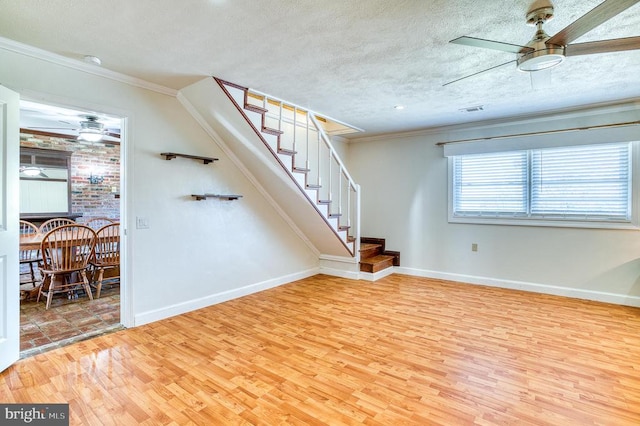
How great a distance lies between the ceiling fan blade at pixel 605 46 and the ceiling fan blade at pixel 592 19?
0.07 metres

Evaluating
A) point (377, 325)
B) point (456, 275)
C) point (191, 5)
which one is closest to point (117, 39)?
point (191, 5)

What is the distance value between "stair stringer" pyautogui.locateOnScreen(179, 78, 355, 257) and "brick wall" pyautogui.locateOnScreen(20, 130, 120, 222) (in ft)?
13.9

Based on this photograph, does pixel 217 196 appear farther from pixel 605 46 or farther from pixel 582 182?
pixel 582 182

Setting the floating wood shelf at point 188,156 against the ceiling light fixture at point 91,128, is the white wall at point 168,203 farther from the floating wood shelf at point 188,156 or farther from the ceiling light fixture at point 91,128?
the ceiling light fixture at point 91,128

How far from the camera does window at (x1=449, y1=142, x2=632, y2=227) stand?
13.1 feet

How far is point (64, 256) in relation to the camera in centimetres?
390

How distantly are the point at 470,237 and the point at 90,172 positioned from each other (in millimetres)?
7254

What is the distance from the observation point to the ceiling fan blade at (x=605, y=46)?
173 centimetres

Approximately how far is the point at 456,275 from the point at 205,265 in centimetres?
374

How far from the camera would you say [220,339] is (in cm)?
291

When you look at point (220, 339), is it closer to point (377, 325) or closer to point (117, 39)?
point (377, 325)

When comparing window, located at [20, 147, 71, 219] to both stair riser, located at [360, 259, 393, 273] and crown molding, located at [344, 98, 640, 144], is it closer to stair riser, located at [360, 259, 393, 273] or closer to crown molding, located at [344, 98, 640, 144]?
stair riser, located at [360, 259, 393, 273]

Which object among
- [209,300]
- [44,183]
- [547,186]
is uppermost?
[44,183]

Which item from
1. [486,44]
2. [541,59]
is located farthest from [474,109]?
[486,44]
